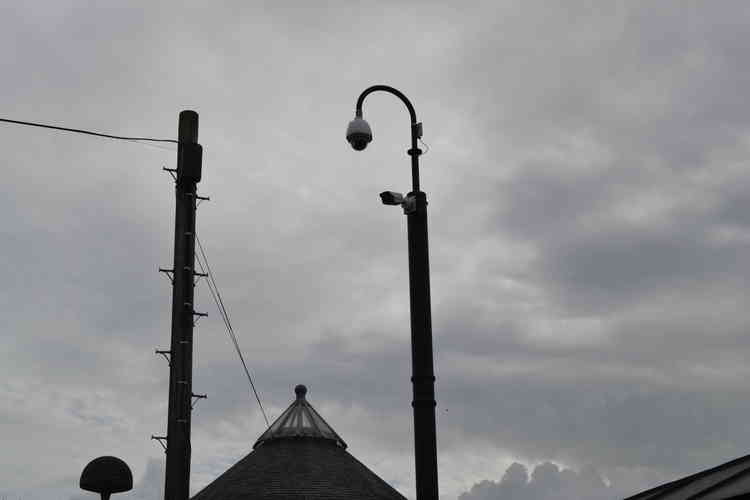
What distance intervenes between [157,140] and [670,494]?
38.4 ft

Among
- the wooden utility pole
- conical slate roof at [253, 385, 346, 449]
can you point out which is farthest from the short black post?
conical slate roof at [253, 385, 346, 449]

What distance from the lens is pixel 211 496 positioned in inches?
1043

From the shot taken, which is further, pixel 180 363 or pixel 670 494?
pixel 180 363

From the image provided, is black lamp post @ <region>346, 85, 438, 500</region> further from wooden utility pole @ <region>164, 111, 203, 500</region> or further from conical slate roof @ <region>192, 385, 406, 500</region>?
conical slate roof @ <region>192, 385, 406, 500</region>

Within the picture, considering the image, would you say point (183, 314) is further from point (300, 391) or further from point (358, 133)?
point (300, 391)

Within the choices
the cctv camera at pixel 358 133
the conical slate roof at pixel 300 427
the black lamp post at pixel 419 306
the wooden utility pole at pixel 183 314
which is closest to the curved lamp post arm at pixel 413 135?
the black lamp post at pixel 419 306

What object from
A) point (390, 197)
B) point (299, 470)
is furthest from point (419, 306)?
point (299, 470)

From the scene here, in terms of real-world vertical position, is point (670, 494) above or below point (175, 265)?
below

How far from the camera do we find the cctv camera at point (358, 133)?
1030 cm

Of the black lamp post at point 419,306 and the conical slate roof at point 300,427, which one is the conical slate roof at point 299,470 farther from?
the black lamp post at point 419,306

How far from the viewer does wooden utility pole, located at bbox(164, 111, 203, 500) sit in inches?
653

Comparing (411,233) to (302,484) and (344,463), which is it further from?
(344,463)

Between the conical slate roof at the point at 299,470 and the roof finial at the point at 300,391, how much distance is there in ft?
3.23

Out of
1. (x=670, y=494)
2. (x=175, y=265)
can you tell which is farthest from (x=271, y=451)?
(x=670, y=494)
